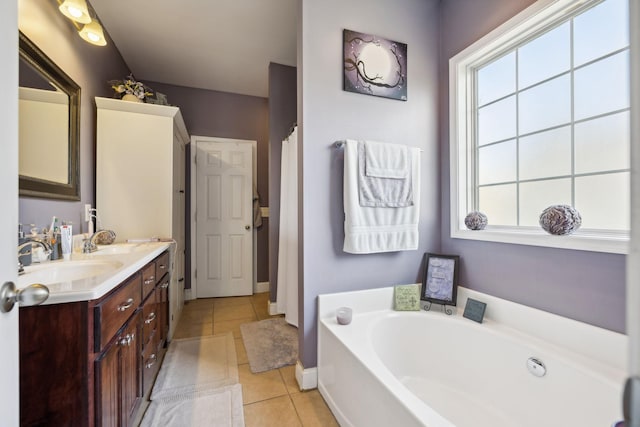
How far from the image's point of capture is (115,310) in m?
1.00

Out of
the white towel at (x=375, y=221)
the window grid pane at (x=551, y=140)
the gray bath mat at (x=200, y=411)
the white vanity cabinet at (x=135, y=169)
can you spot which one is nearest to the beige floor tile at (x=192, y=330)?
the white vanity cabinet at (x=135, y=169)

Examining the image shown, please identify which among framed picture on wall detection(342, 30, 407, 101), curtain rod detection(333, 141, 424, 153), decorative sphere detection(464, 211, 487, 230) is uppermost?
framed picture on wall detection(342, 30, 407, 101)

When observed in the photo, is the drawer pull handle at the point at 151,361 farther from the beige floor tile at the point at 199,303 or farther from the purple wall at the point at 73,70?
the beige floor tile at the point at 199,303

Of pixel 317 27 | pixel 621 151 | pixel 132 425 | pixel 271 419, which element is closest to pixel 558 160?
pixel 621 151

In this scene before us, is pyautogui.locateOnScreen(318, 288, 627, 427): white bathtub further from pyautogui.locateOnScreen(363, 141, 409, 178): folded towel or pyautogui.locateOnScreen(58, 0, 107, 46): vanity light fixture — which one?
pyautogui.locateOnScreen(58, 0, 107, 46): vanity light fixture

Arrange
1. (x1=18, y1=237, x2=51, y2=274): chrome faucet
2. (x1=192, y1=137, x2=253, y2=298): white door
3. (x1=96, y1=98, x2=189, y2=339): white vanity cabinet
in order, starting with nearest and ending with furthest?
1. (x1=18, y1=237, x2=51, y2=274): chrome faucet
2. (x1=96, y1=98, x2=189, y2=339): white vanity cabinet
3. (x1=192, y1=137, x2=253, y2=298): white door

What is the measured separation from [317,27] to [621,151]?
65.5 inches

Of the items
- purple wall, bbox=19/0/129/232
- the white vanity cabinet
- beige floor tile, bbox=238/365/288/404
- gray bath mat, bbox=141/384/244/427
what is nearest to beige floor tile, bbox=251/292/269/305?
the white vanity cabinet

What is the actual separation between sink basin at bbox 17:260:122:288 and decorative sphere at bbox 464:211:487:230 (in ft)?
6.36

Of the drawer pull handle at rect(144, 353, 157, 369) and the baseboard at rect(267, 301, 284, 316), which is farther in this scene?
the baseboard at rect(267, 301, 284, 316)

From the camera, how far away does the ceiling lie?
6.77ft

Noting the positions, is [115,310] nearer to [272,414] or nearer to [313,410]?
[272,414]

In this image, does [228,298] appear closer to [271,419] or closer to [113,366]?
[271,419]

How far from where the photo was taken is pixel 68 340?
82cm
